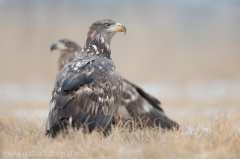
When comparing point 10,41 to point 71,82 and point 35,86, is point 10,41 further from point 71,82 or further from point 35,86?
point 71,82

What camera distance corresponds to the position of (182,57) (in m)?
47.9

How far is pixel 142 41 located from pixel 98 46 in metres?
48.6

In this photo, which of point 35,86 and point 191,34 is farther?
point 191,34

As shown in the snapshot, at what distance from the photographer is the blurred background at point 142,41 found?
123 feet

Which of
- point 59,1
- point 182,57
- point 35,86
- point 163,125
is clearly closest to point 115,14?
point 59,1

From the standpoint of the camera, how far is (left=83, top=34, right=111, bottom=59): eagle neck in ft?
15.9

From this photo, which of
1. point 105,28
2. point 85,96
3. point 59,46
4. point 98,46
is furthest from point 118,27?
point 59,46

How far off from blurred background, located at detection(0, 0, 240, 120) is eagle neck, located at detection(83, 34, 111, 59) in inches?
975

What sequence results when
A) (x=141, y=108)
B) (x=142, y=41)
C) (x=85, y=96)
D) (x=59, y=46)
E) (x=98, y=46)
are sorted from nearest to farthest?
(x=85, y=96) < (x=98, y=46) < (x=141, y=108) < (x=59, y=46) < (x=142, y=41)

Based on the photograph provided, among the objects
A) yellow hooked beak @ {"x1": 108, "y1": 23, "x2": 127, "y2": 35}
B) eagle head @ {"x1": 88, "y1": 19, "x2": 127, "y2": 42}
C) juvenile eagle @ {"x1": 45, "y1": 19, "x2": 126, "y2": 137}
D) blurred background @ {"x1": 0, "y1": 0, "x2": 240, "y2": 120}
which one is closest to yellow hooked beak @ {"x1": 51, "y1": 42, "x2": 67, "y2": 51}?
eagle head @ {"x1": 88, "y1": 19, "x2": 127, "y2": 42}

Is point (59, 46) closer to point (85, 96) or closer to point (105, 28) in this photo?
point (105, 28)

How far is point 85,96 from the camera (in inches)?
147

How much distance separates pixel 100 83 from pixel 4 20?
6558 centimetres

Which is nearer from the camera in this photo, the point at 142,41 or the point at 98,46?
the point at 98,46
